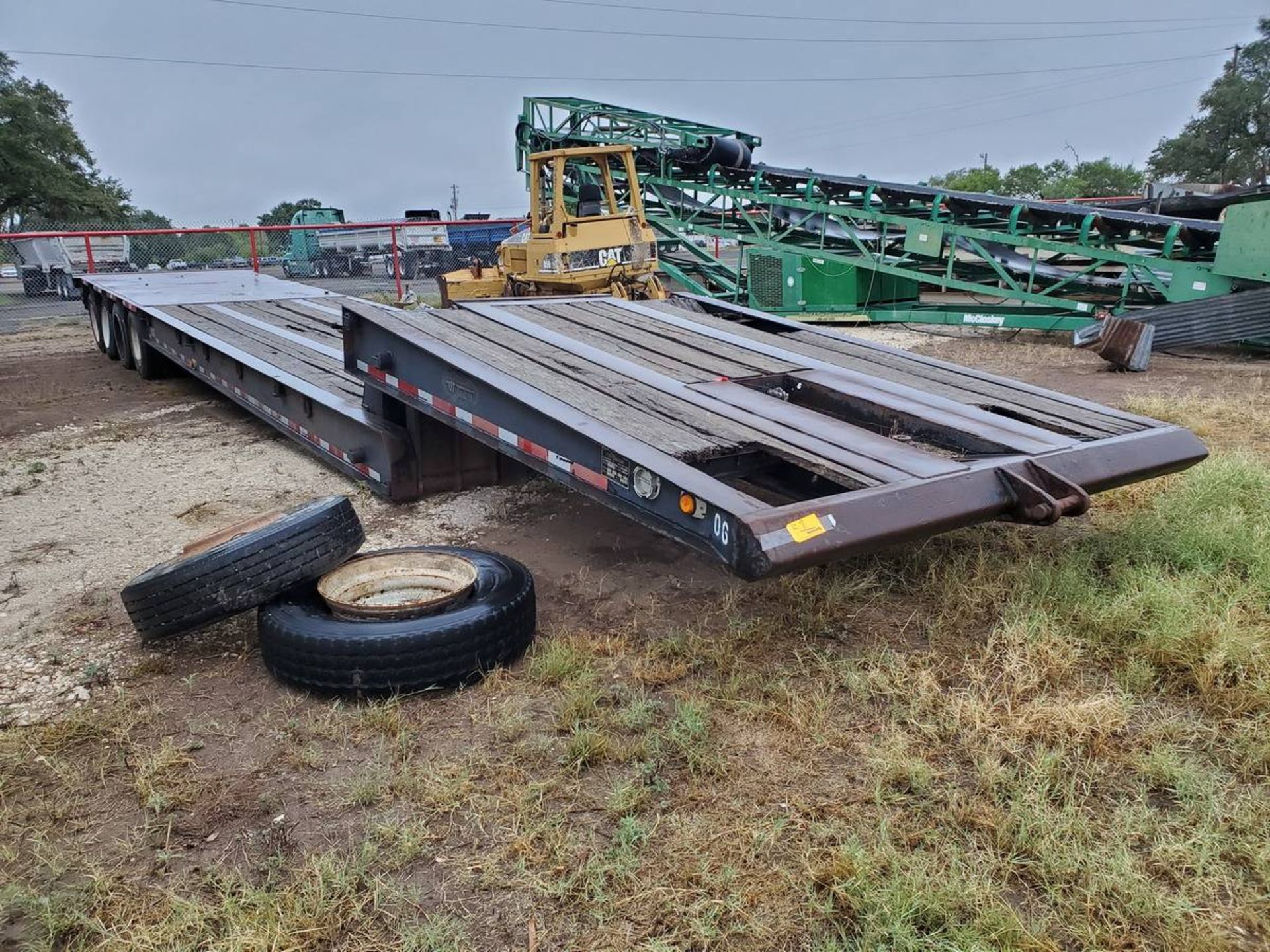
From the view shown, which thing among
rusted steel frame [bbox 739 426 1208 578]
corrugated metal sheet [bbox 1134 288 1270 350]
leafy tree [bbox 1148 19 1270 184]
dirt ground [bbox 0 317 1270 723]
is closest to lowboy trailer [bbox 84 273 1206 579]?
rusted steel frame [bbox 739 426 1208 578]

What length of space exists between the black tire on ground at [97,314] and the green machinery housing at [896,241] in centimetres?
604

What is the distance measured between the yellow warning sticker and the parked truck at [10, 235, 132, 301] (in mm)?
14615

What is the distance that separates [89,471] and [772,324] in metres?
4.66

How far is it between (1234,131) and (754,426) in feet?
183

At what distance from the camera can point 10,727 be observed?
315 centimetres

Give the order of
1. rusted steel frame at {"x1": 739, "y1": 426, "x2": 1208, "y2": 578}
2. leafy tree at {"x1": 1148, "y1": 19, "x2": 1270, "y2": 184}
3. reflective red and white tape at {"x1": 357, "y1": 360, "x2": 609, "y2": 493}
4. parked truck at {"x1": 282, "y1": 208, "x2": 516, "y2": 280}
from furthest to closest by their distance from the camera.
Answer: leafy tree at {"x1": 1148, "y1": 19, "x2": 1270, "y2": 184} → parked truck at {"x1": 282, "y1": 208, "x2": 516, "y2": 280} → reflective red and white tape at {"x1": 357, "y1": 360, "x2": 609, "y2": 493} → rusted steel frame at {"x1": 739, "y1": 426, "x2": 1208, "y2": 578}

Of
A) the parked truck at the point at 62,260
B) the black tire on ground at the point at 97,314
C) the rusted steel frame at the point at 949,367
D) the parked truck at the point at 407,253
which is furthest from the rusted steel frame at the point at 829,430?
the parked truck at the point at 407,253

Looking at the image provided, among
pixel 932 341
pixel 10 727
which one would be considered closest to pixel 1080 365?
pixel 932 341

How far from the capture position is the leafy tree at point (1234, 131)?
46.5 m

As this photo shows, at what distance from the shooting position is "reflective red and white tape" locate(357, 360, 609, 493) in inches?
138

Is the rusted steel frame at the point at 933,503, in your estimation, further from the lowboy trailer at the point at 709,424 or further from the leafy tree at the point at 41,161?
the leafy tree at the point at 41,161

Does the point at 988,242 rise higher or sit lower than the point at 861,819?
higher

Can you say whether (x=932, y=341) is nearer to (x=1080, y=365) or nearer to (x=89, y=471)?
(x=1080, y=365)

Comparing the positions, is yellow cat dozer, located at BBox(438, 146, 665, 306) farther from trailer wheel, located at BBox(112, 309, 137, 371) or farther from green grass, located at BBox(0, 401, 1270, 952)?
green grass, located at BBox(0, 401, 1270, 952)
